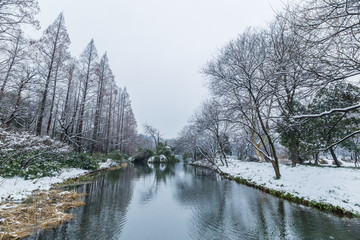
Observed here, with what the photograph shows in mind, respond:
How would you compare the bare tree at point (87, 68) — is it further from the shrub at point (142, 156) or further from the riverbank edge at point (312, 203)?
the riverbank edge at point (312, 203)

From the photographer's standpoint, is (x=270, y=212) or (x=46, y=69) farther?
(x=46, y=69)

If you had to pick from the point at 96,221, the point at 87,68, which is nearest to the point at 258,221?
the point at 96,221

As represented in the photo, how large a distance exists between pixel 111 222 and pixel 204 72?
8765 millimetres

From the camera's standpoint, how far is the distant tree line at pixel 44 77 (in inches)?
272

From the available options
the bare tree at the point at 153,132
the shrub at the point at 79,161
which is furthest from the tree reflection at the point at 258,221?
the bare tree at the point at 153,132

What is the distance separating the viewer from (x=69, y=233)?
3.73 metres

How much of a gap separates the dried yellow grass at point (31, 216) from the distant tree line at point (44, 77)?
485 cm

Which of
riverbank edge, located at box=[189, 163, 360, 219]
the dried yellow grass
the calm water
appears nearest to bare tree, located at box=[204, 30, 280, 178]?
riverbank edge, located at box=[189, 163, 360, 219]

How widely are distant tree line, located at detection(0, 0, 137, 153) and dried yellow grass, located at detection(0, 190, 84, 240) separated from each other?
4.85 meters

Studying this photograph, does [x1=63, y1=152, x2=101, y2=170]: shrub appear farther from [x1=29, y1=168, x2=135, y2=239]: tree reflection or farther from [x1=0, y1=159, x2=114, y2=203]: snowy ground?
[x1=29, y1=168, x2=135, y2=239]: tree reflection

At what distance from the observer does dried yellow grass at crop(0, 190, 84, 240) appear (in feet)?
11.7

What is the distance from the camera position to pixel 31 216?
432 centimetres

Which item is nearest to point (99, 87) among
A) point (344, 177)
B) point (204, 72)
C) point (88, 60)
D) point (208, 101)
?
point (88, 60)

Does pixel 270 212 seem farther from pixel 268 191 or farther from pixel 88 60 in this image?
pixel 88 60
